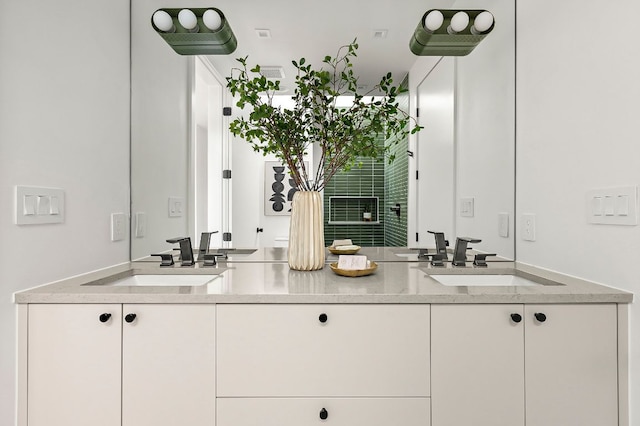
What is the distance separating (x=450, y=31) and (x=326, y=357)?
56.0 inches

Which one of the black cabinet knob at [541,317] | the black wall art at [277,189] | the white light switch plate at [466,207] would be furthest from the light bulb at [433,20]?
the black cabinet knob at [541,317]

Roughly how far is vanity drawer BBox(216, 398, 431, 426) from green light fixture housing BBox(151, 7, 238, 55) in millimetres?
1426

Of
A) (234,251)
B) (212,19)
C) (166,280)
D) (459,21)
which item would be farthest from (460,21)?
(166,280)

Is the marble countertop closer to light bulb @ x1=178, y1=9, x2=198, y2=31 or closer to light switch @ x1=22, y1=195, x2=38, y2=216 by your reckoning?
light switch @ x1=22, y1=195, x2=38, y2=216

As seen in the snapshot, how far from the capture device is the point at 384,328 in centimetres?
108

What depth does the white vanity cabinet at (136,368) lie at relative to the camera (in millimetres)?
1074

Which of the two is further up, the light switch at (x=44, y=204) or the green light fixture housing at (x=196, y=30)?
the green light fixture housing at (x=196, y=30)

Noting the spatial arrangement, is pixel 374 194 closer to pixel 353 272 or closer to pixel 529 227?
pixel 353 272

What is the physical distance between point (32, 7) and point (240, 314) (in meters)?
1.10

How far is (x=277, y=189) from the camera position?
1627 millimetres

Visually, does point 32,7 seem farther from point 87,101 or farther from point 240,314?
point 240,314

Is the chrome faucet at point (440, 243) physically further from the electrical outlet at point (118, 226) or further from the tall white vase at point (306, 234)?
the electrical outlet at point (118, 226)

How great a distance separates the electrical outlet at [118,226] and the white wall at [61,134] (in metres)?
0.03

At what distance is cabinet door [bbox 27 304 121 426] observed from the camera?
1.07 m
